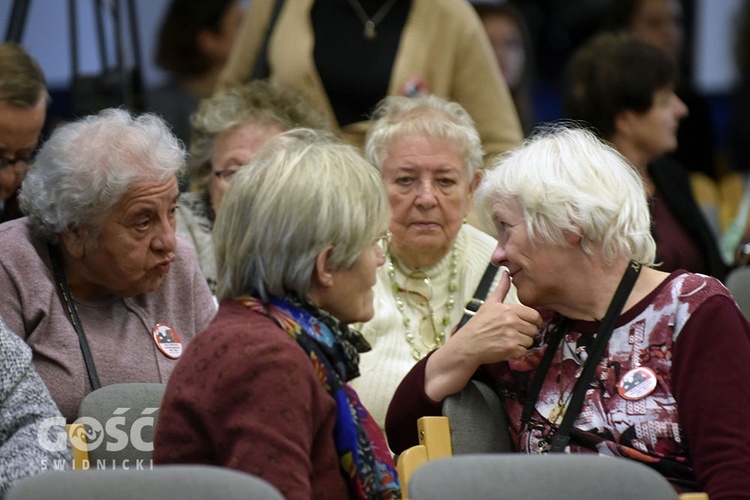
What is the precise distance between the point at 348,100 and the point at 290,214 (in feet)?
7.71

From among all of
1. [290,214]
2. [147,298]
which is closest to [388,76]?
[147,298]

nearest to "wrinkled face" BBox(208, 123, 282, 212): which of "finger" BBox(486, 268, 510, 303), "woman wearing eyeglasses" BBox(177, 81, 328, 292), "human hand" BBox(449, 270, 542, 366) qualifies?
"woman wearing eyeglasses" BBox(177, 81, 328, 292)

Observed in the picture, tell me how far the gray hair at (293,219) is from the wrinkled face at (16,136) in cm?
140

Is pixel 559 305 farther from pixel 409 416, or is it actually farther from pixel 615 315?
pixel 409 416

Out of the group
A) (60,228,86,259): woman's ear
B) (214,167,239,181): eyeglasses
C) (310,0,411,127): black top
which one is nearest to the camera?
(60,228,86,259): woman's ear

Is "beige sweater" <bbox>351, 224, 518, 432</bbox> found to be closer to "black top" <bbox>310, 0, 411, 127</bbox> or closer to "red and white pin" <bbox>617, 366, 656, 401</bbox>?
"red and white pin" <bbox>617, 366, 656, 401</bbox>

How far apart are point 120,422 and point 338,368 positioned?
0.77m

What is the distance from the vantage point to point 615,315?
2.73 m

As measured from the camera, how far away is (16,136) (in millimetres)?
3568

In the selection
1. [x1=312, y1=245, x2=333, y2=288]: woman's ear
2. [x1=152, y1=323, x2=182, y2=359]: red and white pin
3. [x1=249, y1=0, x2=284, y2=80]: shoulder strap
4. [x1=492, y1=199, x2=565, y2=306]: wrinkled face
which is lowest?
[x1=152, y1=323, x2=182, y2=359]: red and white pin

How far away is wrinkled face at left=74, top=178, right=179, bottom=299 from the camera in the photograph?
3193 mm

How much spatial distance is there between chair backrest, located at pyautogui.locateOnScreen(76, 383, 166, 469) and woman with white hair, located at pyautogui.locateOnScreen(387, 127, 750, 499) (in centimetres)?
60

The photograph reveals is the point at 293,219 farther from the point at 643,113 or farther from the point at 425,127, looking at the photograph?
the point at 643,113

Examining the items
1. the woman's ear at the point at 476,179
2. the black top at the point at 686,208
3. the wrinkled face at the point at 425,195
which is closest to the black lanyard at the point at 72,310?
the wrinkled face at the point at 425,195
